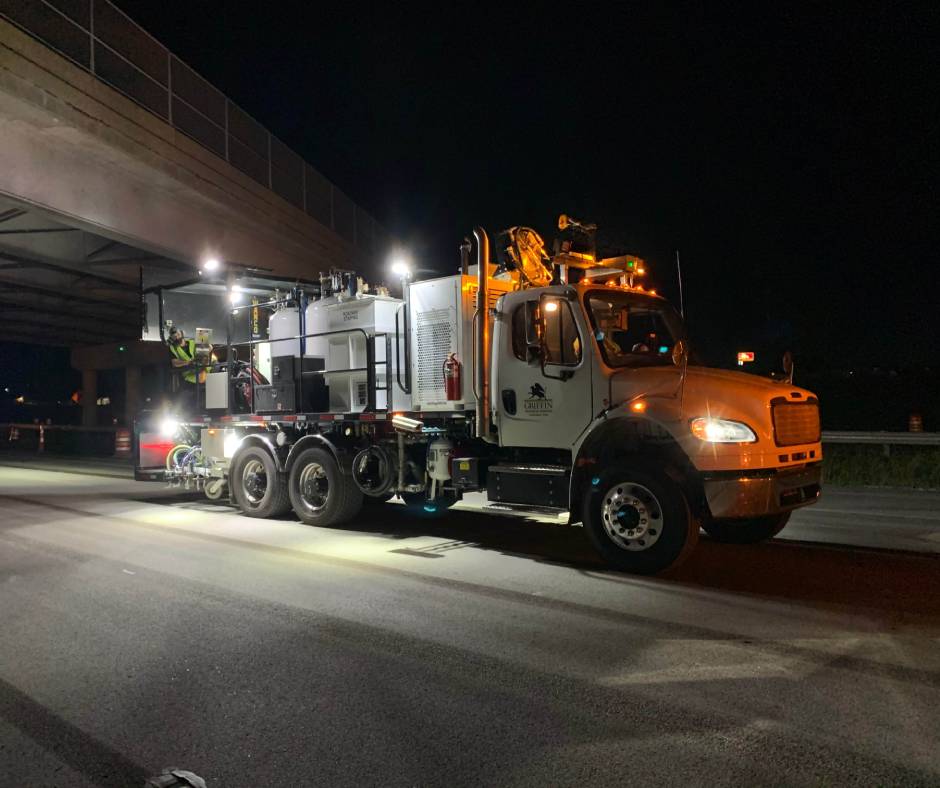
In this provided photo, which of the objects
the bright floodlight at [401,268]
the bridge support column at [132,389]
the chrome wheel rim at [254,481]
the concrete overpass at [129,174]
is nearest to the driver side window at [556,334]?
the bright floodlight at [401,268]

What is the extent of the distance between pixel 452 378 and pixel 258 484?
13.6ft

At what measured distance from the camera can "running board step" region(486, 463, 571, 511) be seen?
7.70 m

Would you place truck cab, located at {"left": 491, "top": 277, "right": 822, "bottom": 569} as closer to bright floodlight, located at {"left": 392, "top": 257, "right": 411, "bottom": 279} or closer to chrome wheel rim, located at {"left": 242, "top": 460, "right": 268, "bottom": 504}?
bright floodlight, located at {"left": 392, "top": 257, "right": 411, "bottom": 279}

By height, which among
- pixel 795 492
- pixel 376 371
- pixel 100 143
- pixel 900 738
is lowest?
pixel 900 738

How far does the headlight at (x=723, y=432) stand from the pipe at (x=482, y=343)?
255cm

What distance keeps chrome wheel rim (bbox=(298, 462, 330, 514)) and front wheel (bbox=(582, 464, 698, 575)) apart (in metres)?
4.42

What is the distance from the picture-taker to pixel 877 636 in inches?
204

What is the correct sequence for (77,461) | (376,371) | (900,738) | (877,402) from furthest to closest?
(877,402)
(77,461)
(376,371)
(900,738)

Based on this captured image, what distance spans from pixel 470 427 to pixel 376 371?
2091 millimetres

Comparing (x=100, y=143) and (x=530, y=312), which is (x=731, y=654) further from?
(x=100, y=143)

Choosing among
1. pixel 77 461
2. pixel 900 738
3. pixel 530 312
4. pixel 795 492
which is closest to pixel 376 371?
pixel 530 312

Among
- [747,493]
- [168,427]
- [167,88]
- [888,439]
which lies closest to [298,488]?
A: [168,427]

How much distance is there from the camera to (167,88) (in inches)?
624

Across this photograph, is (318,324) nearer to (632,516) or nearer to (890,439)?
(632,516)
